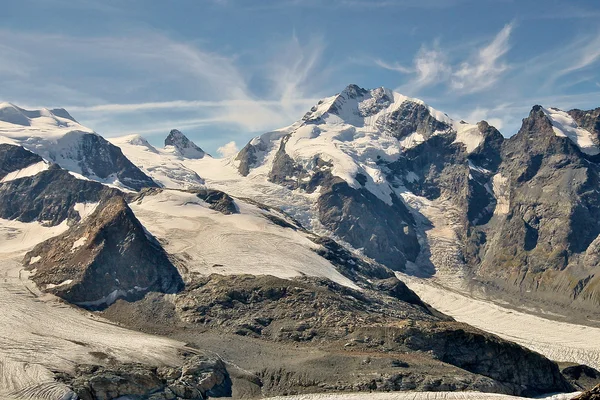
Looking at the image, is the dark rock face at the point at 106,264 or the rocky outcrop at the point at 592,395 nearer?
the rocky outcrop at the point at 592,395

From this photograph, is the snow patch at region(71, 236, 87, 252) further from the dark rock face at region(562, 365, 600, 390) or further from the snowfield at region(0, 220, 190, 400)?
the dark rock face at region(562, 365, 600, 390)

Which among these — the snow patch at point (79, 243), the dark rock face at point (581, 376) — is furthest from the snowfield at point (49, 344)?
the dark rock face at point (581, 376)

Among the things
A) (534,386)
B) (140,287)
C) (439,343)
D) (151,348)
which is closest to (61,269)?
(140,287)

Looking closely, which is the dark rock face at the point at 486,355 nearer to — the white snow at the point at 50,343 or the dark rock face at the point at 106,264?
the white snow at the point at 50,343

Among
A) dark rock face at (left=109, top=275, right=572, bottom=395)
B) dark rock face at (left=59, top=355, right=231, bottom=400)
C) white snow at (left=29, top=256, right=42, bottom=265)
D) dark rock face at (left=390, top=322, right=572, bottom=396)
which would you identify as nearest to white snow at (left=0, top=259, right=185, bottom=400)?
dark rock face at (left=59, top=355, right=231, bottom=400)

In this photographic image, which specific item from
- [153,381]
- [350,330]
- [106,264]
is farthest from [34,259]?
[350,330]

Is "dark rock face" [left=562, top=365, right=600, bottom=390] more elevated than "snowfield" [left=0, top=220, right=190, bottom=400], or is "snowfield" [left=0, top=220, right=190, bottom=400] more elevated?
"dark rock face" [left=562, top=365, right=600, bottom=390]
